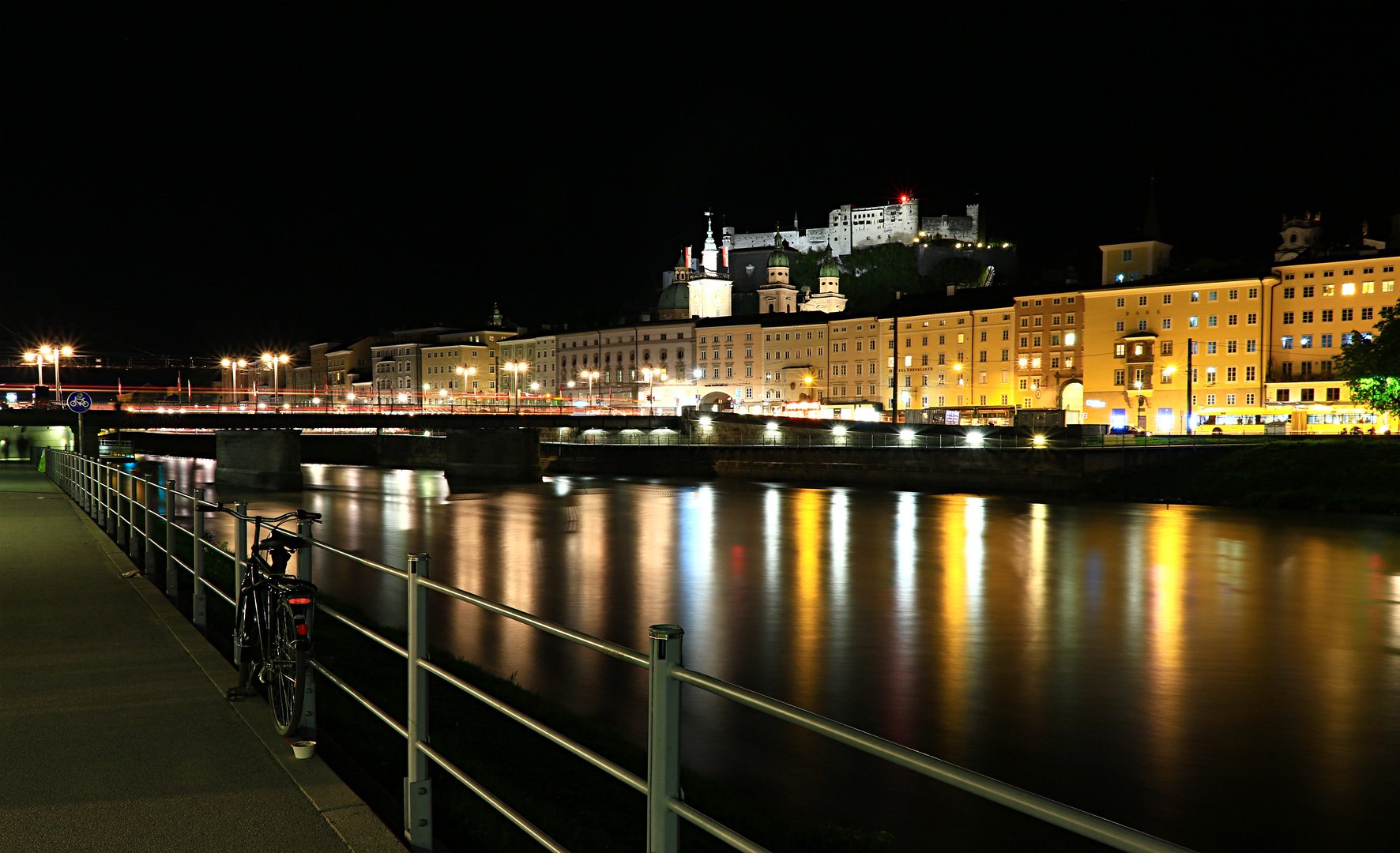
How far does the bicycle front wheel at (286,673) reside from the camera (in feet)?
19.2

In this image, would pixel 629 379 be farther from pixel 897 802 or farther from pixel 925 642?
pixel 897 802

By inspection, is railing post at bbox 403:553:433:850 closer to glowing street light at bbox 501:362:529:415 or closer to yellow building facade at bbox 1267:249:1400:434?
glowing street light at bbox 501:362:529:415

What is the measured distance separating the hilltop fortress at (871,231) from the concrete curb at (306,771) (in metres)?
145

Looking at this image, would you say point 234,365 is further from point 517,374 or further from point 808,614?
point 808,614

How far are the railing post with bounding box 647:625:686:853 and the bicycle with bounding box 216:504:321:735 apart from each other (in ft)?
10.9

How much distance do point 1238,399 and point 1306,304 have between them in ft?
28.5

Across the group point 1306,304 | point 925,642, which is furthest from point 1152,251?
point 925,642

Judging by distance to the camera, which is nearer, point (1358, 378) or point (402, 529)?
point (402, 529)

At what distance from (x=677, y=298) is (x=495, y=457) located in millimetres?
86700

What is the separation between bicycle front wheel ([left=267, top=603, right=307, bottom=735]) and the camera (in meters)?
5.86

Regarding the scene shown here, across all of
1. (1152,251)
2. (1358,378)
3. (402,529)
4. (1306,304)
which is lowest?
(402,529)

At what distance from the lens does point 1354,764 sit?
42.4ft

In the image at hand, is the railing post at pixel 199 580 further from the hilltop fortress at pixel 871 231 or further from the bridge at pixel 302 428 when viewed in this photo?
the hilltop fortress at pixel 871 231

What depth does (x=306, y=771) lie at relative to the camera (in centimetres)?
554
